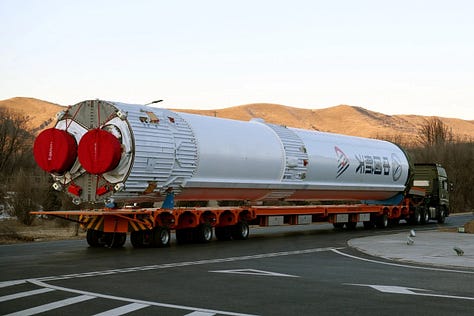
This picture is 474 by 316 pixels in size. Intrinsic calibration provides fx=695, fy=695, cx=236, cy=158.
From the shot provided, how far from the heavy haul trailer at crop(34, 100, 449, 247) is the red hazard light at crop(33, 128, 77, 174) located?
30 mm

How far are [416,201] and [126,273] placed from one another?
2592 centimetres

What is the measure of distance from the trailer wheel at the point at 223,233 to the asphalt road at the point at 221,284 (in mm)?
4999

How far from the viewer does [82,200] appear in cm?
2067

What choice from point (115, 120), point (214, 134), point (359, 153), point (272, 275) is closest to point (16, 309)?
point (272, 275)

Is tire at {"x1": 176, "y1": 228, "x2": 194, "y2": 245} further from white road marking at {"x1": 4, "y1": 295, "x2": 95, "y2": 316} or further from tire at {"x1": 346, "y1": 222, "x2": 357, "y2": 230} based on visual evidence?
tire at {"x1": 346, "y1": 222, "x2": 357, "y2": 230}

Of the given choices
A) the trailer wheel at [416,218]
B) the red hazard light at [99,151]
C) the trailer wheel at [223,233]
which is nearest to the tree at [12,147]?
the trailer wheel at [416,218]

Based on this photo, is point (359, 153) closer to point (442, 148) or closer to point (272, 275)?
point (272, 275)

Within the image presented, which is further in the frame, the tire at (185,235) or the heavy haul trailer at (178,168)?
the tire at (185,235)

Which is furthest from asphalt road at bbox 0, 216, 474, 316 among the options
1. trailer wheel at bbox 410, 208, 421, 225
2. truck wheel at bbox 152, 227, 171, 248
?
trailer wheel at bbox 410, 208, 421, 225

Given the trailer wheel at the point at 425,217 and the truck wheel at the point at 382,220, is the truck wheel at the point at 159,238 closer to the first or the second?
the truck wheel at the point at 382,220

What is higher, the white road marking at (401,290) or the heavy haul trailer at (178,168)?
the heavy haul trailer at (178,168)

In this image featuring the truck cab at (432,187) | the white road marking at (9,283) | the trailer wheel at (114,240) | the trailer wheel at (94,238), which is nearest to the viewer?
the white road marking at (9,283)

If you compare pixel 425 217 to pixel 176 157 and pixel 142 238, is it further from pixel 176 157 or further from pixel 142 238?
pixel 142 238

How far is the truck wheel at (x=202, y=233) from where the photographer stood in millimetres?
22547
